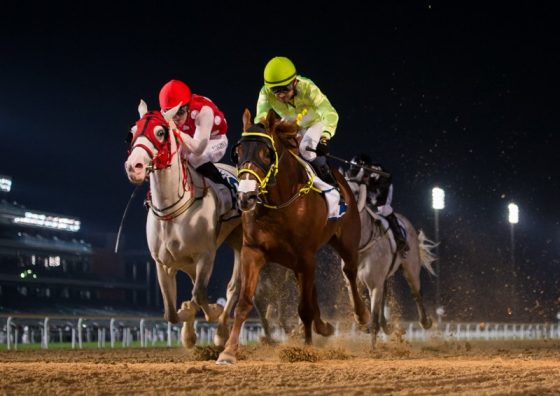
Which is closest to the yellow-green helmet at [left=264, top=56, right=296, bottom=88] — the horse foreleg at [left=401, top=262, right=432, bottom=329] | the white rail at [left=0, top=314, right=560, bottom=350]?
the horse foreleg at [left=401, top=262, right=432, bottom=329]

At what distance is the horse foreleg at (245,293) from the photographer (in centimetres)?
850

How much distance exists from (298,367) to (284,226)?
136 centimetres

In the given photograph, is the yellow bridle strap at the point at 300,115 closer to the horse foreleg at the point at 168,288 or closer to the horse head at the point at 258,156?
the horse head at the point at 258,156

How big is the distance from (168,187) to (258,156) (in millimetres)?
1484

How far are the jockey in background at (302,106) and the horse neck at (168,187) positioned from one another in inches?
38.1

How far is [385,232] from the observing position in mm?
14781

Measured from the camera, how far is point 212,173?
1025cm

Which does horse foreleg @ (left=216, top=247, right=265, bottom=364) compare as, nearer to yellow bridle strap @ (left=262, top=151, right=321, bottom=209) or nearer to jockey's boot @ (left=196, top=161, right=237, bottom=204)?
yellow bridle strap @ (left=262, top=151, right=321, bottom=209)

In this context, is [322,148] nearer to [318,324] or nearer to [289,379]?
[318,324]

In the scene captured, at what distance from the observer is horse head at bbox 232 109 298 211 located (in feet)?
26.5

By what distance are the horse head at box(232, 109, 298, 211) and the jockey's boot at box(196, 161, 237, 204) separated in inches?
54.8

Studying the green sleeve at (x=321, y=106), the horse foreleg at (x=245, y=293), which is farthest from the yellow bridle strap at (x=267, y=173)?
the green sleeve at (x=321, y=106)

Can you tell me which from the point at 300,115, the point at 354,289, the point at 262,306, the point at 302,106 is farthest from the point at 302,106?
the point at 262,306

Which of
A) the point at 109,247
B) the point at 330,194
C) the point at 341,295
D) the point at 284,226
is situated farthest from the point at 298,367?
the point at 109,247
